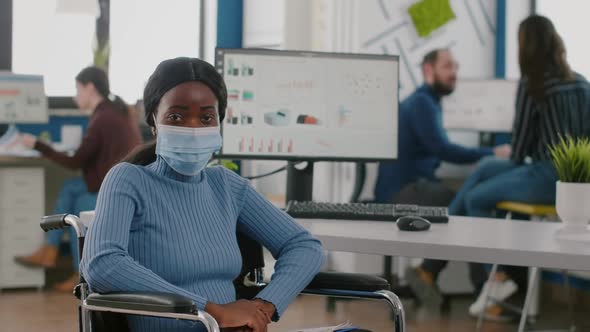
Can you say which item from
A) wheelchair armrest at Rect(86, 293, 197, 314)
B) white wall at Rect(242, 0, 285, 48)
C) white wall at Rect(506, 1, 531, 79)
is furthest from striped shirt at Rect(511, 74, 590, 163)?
wheelchair armrest at Rect(86, 293, 197, 314)

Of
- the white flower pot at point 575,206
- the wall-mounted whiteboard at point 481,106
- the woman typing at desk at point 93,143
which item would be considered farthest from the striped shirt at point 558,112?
the woman typing at desk at point 93,143

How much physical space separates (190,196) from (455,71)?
3089 mm

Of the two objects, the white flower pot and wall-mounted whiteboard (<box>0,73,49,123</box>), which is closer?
the white flower pot

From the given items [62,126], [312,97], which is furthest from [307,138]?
[62,126]

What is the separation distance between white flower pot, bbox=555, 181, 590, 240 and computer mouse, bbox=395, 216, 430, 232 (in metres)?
0.35

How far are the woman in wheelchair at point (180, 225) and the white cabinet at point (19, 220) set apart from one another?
9.90 ft

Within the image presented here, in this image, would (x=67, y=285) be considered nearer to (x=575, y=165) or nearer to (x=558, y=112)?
(x=558, y=112)

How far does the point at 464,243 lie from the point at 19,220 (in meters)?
3.15

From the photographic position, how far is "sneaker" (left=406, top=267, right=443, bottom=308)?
4.31 m

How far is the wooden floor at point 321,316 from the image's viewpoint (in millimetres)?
3881

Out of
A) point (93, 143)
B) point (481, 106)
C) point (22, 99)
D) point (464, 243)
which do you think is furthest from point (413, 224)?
point (22, 99)

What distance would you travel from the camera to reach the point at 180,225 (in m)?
1.71

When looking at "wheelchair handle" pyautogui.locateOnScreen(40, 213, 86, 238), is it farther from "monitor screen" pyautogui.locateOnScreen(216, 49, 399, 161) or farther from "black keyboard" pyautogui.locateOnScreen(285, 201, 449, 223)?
"monitor screen" pyautogui.locateOnScreen(216, 49, 399, 161)

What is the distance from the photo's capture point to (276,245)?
74.4 inches
